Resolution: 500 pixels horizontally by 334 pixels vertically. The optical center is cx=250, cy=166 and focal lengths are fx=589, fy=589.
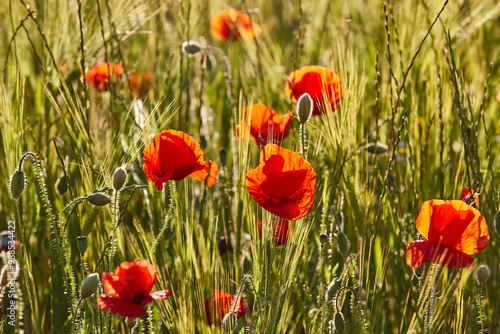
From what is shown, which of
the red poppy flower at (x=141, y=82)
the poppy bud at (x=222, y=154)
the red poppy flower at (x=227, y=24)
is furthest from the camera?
the red poppy flower at (x=227, y=24)

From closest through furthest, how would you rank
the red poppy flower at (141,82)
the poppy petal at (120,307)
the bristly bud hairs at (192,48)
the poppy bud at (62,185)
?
1. the poppy petal at (120,307)
2. the poppy bud at (62,185)
3. the bristly bud hairs at (192,48)
4. the red poppy flower at (141,82)

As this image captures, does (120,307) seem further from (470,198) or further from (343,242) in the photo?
(470,198)

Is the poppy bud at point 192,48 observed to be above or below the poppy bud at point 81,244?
above

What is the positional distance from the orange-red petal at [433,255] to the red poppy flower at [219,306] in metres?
0.23

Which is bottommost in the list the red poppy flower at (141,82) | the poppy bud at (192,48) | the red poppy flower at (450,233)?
the red poppy flower at (450,233)

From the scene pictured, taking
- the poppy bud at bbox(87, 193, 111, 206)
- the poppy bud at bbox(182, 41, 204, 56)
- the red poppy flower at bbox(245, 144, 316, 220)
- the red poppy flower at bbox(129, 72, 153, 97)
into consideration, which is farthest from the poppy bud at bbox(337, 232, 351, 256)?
the red poppy flower at bbox(129, 72, 153, 97)

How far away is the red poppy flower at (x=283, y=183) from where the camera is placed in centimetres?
75

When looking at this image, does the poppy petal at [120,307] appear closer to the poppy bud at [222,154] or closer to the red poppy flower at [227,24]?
the poppy bud at [222,154]

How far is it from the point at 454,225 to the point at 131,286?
0.42 meters

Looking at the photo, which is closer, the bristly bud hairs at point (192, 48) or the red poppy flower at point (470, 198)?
the red poppy flower at point (470, 198)

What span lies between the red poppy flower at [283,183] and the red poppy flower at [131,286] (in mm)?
167

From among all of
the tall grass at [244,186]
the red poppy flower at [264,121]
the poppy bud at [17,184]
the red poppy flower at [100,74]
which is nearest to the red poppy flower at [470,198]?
the tall grass at [244,186]

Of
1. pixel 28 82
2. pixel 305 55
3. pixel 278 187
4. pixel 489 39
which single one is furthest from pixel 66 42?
pixel 489 39

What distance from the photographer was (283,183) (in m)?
0.76
